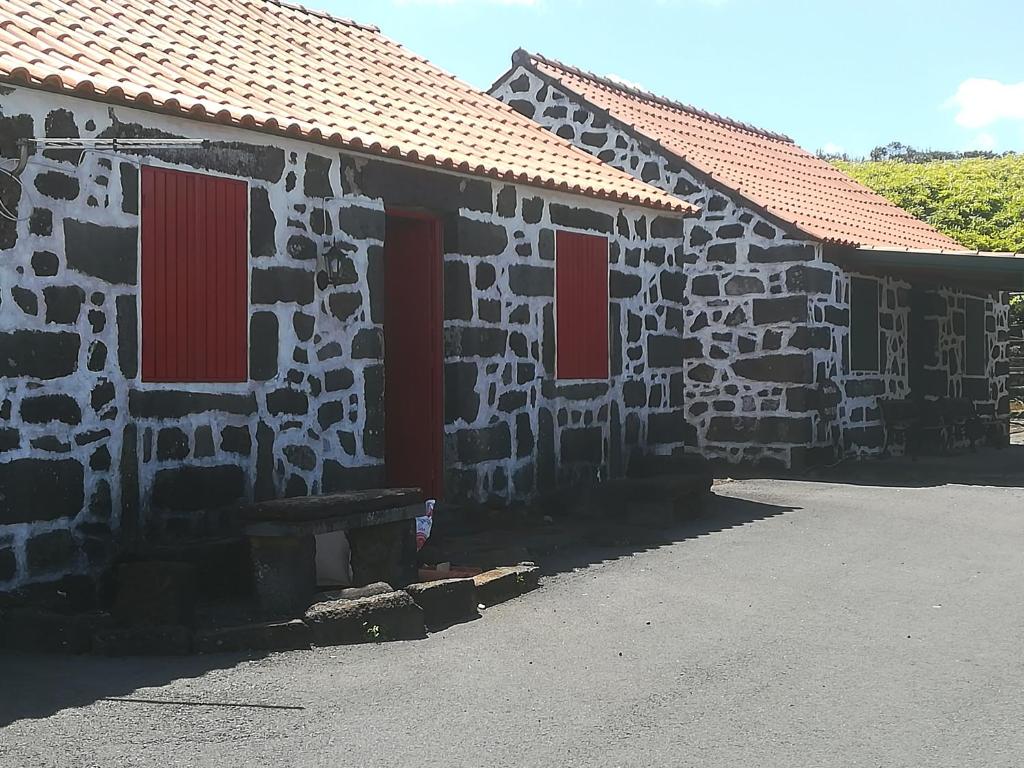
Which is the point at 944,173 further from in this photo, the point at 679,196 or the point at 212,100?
the point at 212,100

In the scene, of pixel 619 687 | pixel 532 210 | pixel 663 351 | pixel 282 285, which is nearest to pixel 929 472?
pixel 663 351

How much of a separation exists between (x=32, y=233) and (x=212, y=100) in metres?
1.70

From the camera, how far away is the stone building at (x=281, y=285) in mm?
6656

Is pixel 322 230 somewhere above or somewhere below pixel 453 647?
above

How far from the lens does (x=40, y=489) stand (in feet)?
21.5

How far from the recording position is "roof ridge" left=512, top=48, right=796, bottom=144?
1619 centimetres

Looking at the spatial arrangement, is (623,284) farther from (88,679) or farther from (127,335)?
(88,679)

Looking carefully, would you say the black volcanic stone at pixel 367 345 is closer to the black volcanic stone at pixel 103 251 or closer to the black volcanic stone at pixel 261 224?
the black volcanic stone at pixel 261 224

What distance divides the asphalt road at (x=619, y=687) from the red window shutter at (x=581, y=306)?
10.3 ft

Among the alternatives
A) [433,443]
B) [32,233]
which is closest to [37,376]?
[32,233]

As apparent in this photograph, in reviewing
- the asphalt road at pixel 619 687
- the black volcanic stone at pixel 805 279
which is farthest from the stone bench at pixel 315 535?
the black volcanic stone at pixel 805 279

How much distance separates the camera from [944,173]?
3488cm

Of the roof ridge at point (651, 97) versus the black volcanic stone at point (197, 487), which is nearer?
the black volcanic stone at point (197, 487)

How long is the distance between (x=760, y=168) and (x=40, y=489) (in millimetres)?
12551
